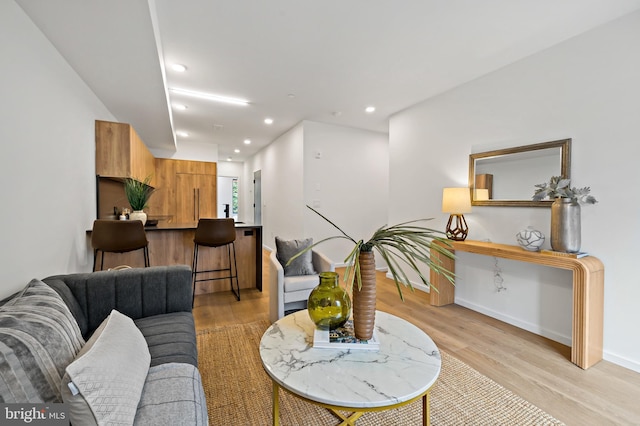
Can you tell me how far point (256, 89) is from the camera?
11.1 ft

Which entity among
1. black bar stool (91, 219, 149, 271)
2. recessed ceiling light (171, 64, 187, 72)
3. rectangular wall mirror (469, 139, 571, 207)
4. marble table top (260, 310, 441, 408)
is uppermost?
recessed ceiling light (171, 64, 187, 72)

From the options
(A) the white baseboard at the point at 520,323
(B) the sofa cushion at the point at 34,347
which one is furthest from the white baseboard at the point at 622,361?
(B) the sofa cushion at the point at 34,347

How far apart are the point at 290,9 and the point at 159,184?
5.10 m

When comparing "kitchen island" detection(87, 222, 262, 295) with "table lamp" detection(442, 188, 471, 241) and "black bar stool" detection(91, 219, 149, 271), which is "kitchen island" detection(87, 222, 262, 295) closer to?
"black bar stool" detection(91, 219, 149, 271)

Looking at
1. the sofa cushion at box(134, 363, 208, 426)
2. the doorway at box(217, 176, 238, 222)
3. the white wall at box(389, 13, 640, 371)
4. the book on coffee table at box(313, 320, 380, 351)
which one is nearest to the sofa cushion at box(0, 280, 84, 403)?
the sofa cushion at box(134, 363, 208, 426)

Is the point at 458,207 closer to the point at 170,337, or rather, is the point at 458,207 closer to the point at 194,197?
the point at 170,337

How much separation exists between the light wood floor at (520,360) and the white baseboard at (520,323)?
0.06 m

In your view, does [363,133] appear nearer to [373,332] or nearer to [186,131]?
[186,131]

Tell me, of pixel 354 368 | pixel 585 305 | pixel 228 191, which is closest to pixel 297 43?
pixel 354 368

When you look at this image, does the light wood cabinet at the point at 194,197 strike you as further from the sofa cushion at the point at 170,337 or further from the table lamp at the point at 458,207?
the table lamp at the point at 458,207

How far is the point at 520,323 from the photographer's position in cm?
270

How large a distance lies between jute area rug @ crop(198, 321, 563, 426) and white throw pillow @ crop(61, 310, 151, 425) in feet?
2.35

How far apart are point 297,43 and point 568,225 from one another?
272 cm

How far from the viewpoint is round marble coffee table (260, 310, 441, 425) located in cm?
100
